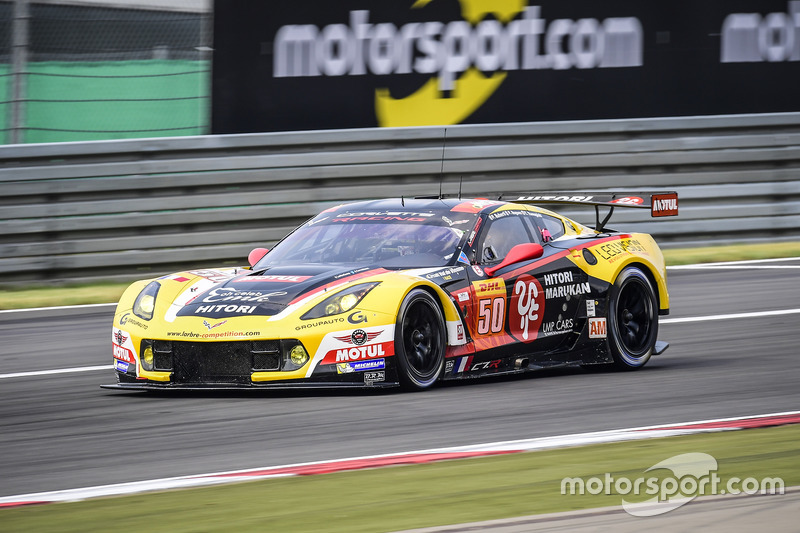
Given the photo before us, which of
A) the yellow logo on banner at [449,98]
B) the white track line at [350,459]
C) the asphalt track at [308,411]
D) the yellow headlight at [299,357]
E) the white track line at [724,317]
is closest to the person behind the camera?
the white track line at [350,459]

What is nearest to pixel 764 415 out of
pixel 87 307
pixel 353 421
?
pixel 353 421

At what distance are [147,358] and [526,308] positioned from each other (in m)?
2.51

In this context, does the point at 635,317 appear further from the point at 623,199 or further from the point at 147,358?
the point at 147,358

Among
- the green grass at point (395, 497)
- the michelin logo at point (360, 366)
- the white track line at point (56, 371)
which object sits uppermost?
the michelin logo at point (360, 366)

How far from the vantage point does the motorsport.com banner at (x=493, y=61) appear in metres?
13.6

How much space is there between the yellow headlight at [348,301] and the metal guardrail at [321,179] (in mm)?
3442

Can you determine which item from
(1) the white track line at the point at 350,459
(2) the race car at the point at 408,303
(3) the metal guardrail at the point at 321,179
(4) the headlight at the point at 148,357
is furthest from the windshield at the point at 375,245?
(3) the metal guardrail at the point at 321,179

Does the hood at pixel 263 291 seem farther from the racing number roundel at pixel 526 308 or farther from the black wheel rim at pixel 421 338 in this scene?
the racing number roundel at pixel 526 308

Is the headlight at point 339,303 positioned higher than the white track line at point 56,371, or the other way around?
the headlight at point 339,303

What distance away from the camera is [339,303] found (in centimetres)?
779

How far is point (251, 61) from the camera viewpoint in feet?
44.1

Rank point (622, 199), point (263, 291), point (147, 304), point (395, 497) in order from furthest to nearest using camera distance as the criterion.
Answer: point (622, 199) < point (147, 304) < point (263, 291) < point (395, 497)

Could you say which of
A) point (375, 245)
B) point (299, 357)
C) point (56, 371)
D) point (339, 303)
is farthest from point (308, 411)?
point (56, 371)

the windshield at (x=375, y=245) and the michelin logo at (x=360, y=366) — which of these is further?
the windshield at (x=375, y=245)
